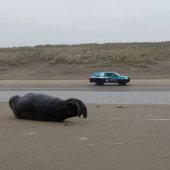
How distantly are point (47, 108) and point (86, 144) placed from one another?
3422 mm

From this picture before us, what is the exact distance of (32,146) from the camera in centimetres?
731

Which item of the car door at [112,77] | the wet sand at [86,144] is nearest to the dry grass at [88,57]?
the car door at [112,77]

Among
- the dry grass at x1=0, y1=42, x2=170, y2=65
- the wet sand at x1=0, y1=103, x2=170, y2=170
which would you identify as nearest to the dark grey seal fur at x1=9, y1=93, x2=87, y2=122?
the wet sand at x1=0, y1=103, x2=170, y2=170

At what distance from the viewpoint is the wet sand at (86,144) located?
6094 mm

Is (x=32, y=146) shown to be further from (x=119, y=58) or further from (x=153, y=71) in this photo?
(x=119, y=58)

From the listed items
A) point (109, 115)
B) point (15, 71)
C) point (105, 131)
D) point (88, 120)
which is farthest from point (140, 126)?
point (15, 71)

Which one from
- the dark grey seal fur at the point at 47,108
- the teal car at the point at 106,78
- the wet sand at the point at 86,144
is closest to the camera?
the wet sand at the point at 86,144

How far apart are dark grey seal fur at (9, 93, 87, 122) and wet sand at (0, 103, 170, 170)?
0.81 feet

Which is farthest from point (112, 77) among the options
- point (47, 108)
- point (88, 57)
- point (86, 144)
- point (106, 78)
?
point (86, 144)

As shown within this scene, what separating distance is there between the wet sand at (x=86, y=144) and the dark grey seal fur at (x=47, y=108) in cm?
25

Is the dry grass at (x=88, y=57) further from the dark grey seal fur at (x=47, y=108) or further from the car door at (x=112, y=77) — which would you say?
the dark grey seal fur at (x=47, y=108)

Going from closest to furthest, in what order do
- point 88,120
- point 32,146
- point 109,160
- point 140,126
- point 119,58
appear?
point 109,160, point 32,146, point 140,126, point 88,120, point 119,58

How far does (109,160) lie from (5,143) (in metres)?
1.97

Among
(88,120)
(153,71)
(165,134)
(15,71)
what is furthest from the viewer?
(15,71)
